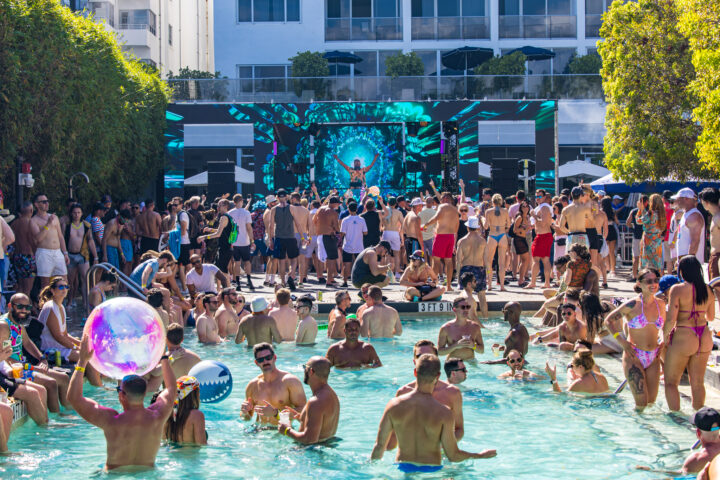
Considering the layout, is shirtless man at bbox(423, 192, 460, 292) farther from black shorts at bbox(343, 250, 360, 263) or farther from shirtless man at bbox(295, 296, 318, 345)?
shirtless man at bbox(295, 296, 318, 345)

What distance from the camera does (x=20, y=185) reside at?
1389cm

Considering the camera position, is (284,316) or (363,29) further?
(363,29)

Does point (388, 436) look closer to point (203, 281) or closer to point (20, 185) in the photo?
point (203, 281)

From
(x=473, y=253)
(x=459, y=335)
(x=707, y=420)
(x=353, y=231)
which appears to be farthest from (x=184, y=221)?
(x=707, y=420)

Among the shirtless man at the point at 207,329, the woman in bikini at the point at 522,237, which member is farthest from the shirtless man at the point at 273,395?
the woman in bikini at the point at 522,237

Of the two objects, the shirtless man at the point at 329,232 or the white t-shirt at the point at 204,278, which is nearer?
the white t-shirt at the point at 204,278

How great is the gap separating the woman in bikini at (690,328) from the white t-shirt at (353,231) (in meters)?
9.28

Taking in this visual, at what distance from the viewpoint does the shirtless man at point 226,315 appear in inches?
460

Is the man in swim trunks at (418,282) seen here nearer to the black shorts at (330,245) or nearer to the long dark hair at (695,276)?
the black shorts at (330,245)

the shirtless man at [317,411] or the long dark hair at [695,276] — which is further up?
the long dark hair at [695,276]

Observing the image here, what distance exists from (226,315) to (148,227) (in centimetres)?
509

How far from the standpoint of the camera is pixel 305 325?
11.4 meters

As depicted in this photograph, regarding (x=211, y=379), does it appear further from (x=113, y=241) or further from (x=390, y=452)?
(x=113, y=241)

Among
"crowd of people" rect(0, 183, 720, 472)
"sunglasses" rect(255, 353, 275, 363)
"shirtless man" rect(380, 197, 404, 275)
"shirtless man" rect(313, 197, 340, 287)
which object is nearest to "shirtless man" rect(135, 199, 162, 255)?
"crowd of people" rect(0, 183, 720, 472)
